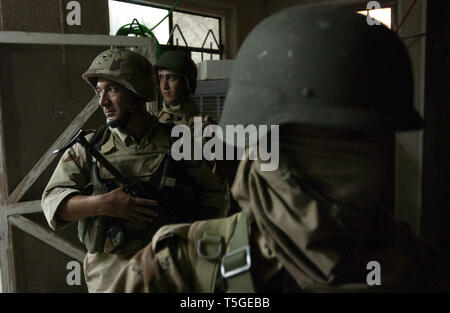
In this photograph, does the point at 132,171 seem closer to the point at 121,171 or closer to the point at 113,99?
the point at 121,171

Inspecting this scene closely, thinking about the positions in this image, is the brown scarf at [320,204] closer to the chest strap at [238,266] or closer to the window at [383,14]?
the chest strap at [238,266]

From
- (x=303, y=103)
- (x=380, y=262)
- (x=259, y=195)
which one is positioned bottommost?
(x=380, y=262)

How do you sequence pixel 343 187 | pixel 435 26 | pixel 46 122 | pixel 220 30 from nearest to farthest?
pixel 343 187 → pixel 435 26 → pixel 46 122 → pixel 220 30

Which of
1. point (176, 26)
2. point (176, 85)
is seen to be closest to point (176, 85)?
point (176, 85)

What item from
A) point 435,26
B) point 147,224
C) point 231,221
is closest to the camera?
point 231,221

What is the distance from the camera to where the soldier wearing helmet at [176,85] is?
2.54 metres

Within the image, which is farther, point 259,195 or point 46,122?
point 46,122

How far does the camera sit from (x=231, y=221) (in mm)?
928

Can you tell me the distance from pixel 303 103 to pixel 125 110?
4.04 feet

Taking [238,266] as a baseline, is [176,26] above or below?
above

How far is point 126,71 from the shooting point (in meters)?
1.80

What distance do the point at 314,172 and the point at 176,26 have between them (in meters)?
3.42
